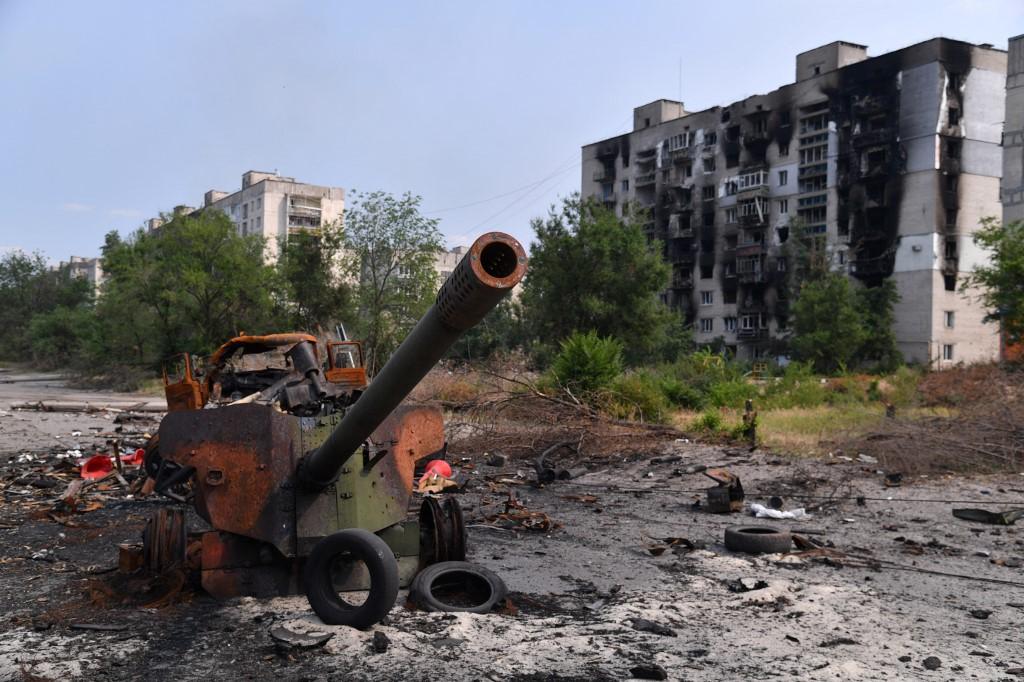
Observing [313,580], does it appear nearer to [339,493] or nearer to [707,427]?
[339,493]

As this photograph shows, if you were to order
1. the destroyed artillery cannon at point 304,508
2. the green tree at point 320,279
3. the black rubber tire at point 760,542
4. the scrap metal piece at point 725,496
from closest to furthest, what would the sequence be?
the destroyed artillery cannon at point 304,508, the black rubber tire at point 760,542, the scrap metal piece at point 725,496, the green tree at point 320,279

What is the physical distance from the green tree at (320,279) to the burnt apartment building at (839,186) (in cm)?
1477

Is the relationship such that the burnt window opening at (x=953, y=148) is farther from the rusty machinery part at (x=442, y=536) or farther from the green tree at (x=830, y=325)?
the rusty machinery part at (x=442, y=536)

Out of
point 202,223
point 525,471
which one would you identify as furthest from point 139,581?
point 202,223

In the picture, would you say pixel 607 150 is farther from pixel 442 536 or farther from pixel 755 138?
pixel 442 536

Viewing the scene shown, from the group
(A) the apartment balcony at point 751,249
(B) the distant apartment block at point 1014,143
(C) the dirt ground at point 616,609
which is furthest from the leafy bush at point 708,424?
(A) the apartment balcony at point 751,249

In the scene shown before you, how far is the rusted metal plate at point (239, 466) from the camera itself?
625 centimetres

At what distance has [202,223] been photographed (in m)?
41.9

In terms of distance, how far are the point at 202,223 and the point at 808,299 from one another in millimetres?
30918

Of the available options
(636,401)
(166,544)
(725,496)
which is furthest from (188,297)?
(166,544)

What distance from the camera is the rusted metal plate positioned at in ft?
20.5

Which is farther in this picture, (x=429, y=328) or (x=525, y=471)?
(x=525, y=471)

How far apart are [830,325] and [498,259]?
45822 mm

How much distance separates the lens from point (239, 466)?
6.32 m
